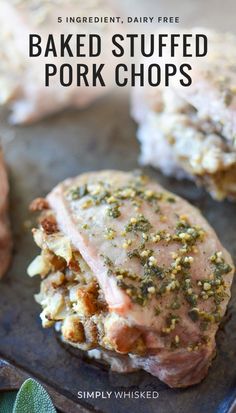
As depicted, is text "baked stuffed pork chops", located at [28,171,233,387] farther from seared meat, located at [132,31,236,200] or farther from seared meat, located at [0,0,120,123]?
seared meat, located at [0,0,120,123]

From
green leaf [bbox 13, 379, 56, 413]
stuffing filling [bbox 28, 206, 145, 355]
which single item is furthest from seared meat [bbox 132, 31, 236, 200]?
green leaf [bbox 13, 379, 56, 413]

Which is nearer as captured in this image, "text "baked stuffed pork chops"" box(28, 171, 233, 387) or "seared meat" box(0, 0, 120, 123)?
"text "baked stuffed pork chops"" box(28, 171, 233, 387)

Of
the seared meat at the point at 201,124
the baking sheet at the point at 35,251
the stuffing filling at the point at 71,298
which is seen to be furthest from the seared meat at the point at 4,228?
the seared meat at the point at 201,124

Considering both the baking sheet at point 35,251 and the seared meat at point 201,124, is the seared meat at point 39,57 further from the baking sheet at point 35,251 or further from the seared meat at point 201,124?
the seared meat at point 201,124

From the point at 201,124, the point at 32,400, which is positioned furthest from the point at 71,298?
the point at 201,124

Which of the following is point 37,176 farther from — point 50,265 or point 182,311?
point 182,311

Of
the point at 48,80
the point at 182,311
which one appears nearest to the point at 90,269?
→ the point at 182,311

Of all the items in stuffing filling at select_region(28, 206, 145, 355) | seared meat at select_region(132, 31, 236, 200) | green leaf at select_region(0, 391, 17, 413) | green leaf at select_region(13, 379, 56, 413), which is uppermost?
seared meat at select_region(132, 31, 236, 200)
